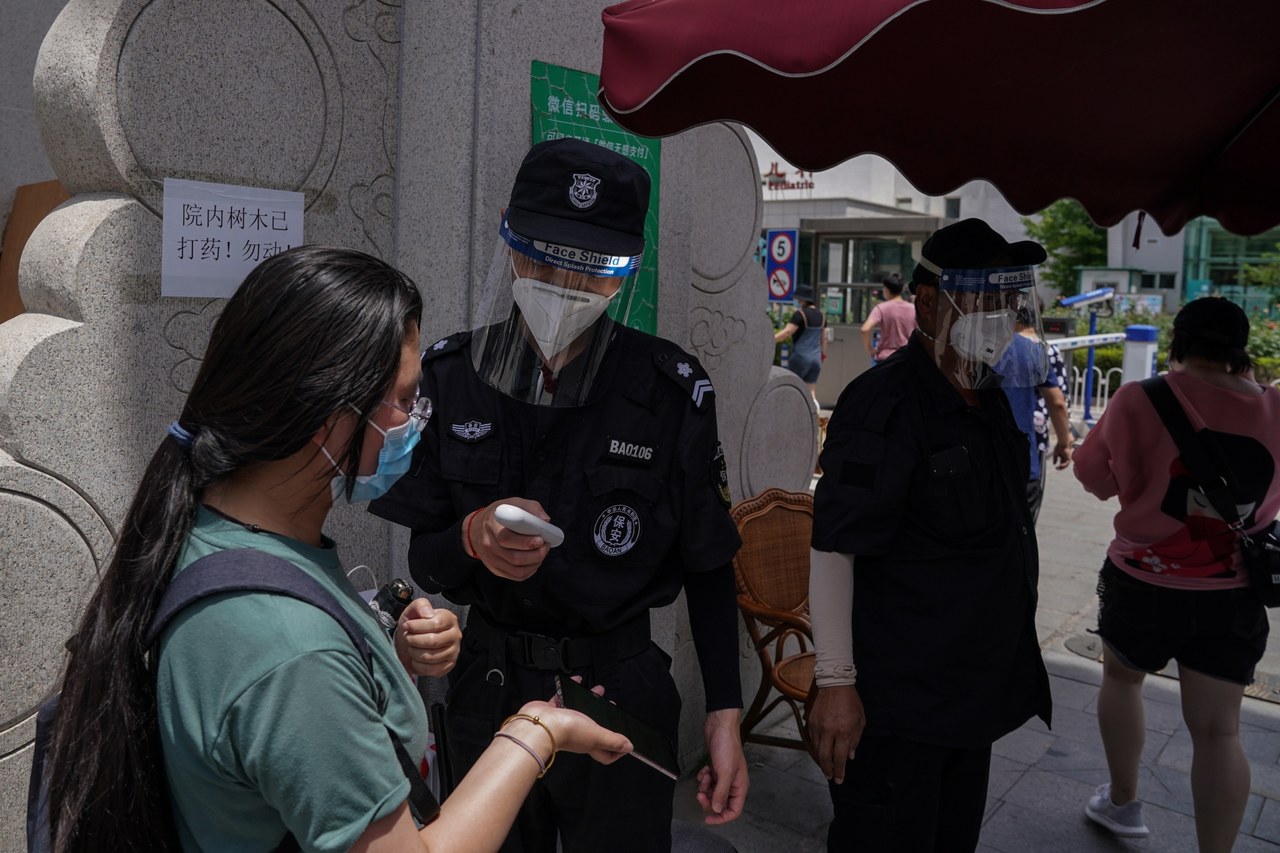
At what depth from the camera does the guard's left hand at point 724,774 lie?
200 cm

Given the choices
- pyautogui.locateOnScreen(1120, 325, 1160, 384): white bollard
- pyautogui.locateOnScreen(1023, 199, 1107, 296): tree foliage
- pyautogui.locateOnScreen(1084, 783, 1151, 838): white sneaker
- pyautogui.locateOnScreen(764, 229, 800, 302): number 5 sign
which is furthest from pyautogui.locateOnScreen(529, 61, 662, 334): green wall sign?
pyautogui.locateOnScreen(1023, 199, 1107, 296): tree foliage

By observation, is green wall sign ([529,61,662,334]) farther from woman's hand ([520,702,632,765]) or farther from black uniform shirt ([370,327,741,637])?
woman's hand ([520,702,632,765])

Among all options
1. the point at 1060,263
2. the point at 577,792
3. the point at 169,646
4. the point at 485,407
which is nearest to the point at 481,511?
the point at 485,407

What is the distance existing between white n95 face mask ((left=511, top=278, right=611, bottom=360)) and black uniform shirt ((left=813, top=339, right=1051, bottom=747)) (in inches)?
31.2

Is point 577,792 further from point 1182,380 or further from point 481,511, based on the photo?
point 1182,380

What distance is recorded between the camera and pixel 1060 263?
3631 cm

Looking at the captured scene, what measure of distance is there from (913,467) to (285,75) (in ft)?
6.20

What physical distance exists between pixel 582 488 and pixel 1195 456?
2.24 meters

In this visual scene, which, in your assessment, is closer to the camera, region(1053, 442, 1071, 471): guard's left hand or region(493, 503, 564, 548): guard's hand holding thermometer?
region(493, 503, 564, 548): guard's hand holding thermometer

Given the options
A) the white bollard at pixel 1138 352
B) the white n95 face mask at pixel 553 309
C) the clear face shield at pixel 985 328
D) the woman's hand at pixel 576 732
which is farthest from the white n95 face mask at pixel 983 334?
the white bollard at pixel 1138 352

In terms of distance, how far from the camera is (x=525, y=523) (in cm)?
162

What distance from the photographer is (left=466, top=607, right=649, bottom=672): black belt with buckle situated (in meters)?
2.01

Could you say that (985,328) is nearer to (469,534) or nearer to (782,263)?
(469,534)

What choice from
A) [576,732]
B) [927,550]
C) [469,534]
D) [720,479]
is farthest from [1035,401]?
[576,732]
